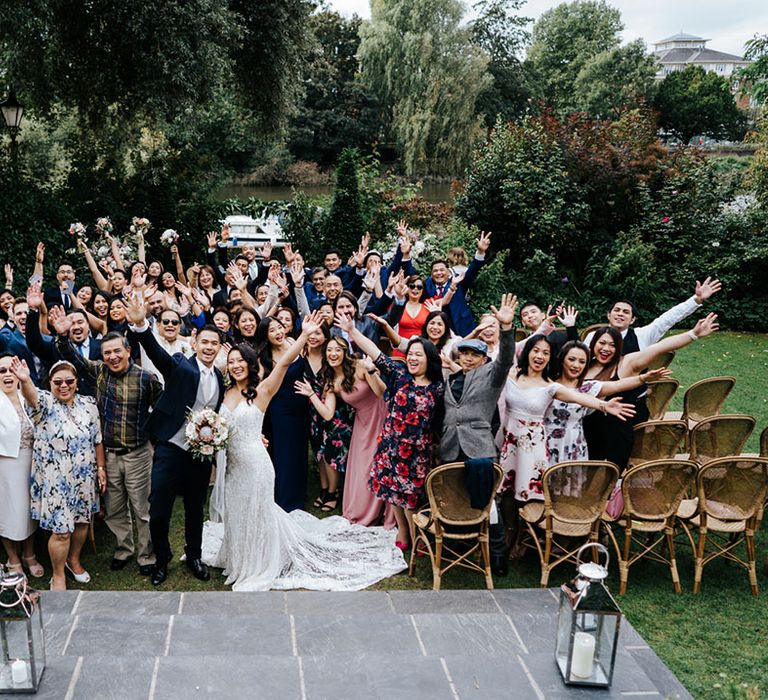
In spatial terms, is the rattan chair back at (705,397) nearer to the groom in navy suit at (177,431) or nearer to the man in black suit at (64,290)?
the groom in navy suit at (177,431)

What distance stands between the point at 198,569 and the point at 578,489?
289 cm

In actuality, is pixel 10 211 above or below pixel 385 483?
above

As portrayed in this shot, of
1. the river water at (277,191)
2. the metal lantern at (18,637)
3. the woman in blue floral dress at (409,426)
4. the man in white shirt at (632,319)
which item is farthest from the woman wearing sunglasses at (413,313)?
the river water at (277,191)

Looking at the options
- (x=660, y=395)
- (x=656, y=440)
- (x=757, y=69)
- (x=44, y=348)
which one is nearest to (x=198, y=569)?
(x=44, y=348)

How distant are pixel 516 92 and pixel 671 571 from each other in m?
41.3

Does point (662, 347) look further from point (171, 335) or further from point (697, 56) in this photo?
point (697, 56)

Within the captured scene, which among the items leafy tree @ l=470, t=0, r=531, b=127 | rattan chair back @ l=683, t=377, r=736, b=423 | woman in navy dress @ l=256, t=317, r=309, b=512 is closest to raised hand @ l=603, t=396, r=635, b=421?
rattan chair back @ l=683, t=377, r=736, b=423

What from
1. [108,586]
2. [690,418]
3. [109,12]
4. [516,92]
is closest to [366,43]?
[516,92]

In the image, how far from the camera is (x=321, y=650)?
4.11m

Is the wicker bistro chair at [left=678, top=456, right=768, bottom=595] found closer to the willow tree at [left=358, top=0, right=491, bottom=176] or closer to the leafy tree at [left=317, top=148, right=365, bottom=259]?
the leafy tree at [left=317, top=148, right=365, bottom=259]

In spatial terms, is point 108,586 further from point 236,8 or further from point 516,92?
point 516,92

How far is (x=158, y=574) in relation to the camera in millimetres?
5359

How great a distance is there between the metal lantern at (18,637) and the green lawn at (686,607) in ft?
5.93

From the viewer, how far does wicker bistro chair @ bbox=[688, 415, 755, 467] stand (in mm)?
6105
